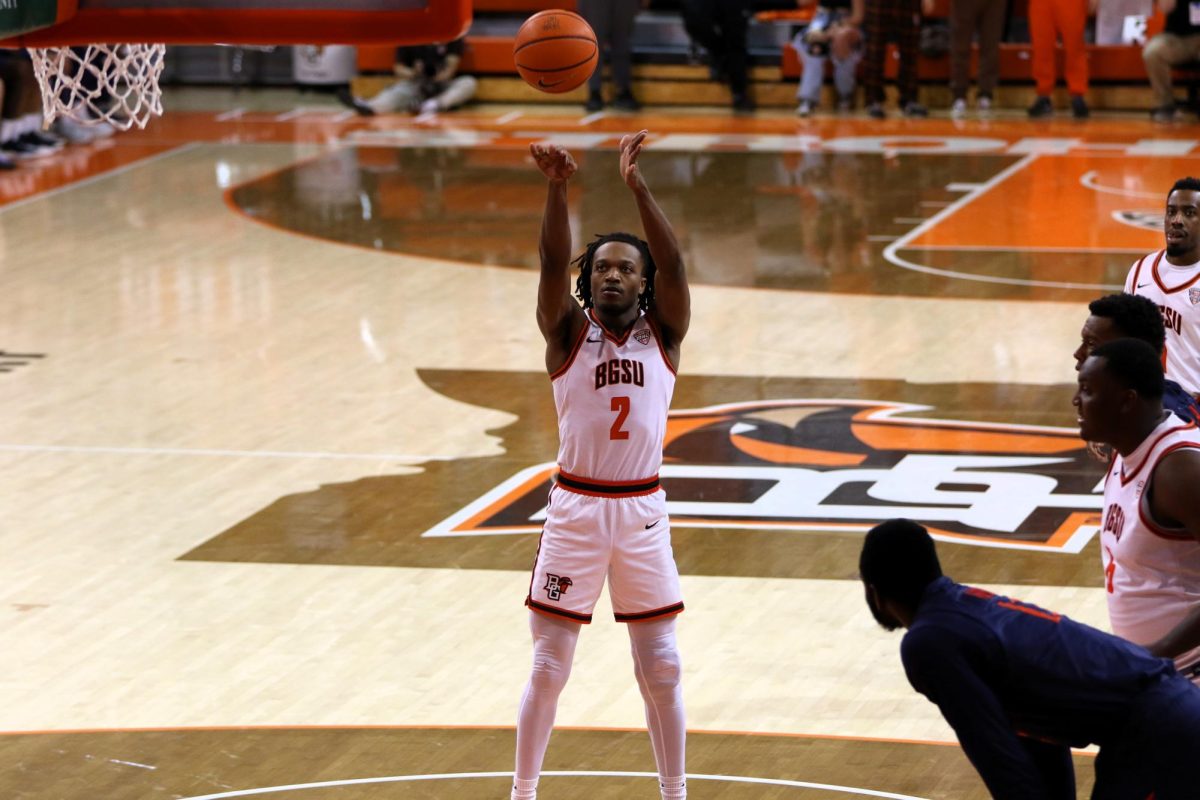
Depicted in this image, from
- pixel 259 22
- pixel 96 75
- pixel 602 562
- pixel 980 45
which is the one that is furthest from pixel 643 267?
pixel 980 45

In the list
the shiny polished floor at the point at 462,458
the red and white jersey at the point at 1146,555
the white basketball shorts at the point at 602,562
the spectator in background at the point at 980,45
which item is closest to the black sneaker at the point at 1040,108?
the spectator in background at the point at 980,45

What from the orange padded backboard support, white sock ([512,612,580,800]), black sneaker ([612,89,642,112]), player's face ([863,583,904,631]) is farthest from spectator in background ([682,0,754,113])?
player's face ([863,583,904,631])

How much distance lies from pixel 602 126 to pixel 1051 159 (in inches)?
198

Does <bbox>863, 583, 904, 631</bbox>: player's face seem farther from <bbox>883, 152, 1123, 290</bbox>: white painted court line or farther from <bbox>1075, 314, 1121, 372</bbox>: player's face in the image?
<bbox>883, 152, 1123, 290</bbox>: white painted court line

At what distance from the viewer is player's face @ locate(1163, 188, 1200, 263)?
6.72 metres

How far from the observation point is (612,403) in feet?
17.3

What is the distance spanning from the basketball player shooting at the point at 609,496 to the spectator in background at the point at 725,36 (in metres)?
15.7

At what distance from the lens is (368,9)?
6855 mm

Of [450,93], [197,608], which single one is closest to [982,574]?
[197,608]

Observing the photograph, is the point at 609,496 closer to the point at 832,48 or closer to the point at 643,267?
the point at 643,267

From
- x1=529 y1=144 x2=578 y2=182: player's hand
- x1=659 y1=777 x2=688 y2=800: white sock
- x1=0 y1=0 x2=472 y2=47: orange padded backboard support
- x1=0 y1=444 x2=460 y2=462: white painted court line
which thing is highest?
x1=0 y1=0 x2=472 y2=47: orange padded backboard support

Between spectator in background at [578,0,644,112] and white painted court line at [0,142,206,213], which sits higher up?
spectator in background at [578,0,644,112]

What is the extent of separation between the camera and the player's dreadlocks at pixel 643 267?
17.6ft

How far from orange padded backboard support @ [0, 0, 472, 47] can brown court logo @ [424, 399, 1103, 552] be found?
2.35 m
